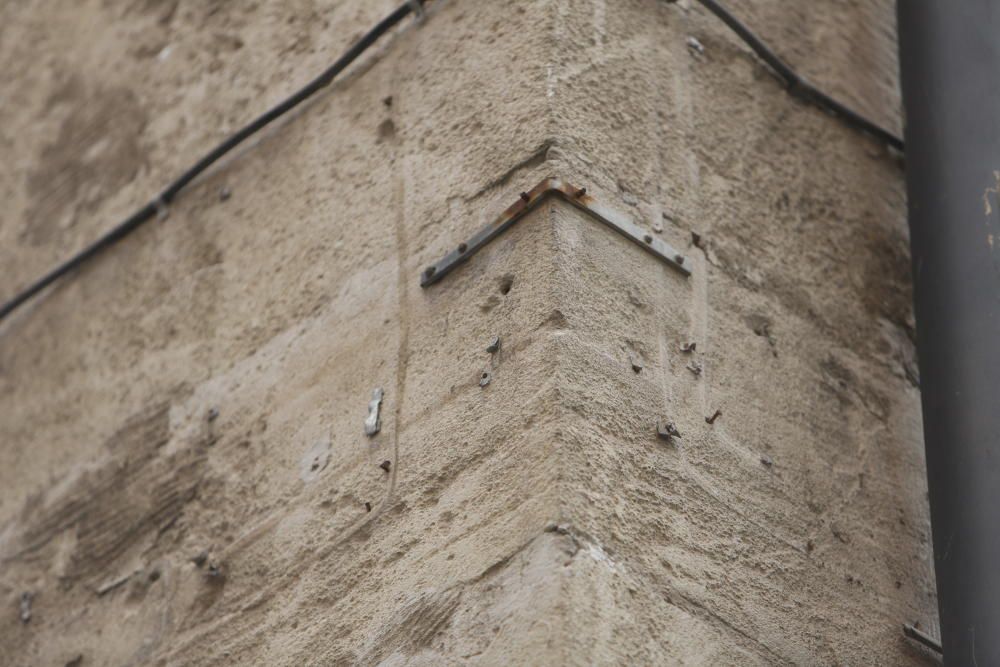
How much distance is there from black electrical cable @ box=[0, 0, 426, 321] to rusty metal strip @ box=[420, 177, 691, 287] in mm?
574

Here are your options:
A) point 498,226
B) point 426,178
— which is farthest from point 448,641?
point 426,178

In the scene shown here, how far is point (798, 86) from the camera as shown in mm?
3209

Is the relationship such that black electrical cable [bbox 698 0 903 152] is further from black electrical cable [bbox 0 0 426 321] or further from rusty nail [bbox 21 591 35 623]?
rusty nail [bbox 21 591 35 623]

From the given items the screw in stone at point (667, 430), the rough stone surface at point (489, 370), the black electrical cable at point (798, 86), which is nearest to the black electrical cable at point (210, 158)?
the rough stone surface at point (489, 370)

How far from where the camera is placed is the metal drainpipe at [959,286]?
2.54 metres

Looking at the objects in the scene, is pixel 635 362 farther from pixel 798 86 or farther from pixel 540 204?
pixel 798 86

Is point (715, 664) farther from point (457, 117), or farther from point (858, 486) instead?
point (457, 117)

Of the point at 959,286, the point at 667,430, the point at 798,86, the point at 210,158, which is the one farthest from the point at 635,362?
the point at 210,158

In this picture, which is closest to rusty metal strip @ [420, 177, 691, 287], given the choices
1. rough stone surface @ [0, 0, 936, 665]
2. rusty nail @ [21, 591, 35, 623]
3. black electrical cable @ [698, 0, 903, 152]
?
rough stone surface @ [0, 0, 936, 665]

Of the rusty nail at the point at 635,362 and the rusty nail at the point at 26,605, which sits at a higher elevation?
the rusty nail at the point at 635,362

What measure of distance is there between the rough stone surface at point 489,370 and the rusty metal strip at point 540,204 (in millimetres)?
16

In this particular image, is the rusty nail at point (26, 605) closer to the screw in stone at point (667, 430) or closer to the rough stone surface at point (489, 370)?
the rough stone surface at point (489, 370)

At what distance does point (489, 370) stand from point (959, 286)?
73 cm

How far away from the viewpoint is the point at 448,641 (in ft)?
7.86
